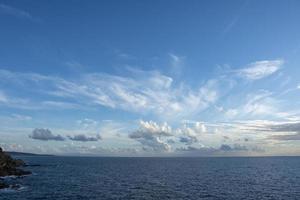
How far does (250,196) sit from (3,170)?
281 ft

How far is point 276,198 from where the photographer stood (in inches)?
2872

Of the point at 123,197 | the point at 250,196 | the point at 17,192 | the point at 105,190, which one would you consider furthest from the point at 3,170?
the point at 250,196

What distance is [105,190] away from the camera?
83938 mm

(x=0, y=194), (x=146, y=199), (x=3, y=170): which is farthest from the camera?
(x=3, y=170)

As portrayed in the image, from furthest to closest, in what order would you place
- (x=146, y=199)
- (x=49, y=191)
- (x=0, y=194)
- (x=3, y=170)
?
(x=3, y=170) → (x=49, y=191) → (x=0, y=194) → (x=146, y=199)

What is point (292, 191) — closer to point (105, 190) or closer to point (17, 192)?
point (105, 190)

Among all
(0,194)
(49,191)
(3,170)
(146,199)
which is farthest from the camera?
(3,170)

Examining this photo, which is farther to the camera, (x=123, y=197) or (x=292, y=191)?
(x=292, y=191)

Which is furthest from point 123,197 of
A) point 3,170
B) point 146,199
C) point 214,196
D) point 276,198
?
point 3,170

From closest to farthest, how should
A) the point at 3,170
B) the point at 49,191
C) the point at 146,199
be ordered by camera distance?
the point at 146,199 → the point at 49,191 → the point at 3,170

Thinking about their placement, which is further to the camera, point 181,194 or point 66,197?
point 181,194

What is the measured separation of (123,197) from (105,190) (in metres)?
12.6

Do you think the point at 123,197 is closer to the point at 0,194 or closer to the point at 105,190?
the point at 105,190

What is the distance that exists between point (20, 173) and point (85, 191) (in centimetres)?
5036
